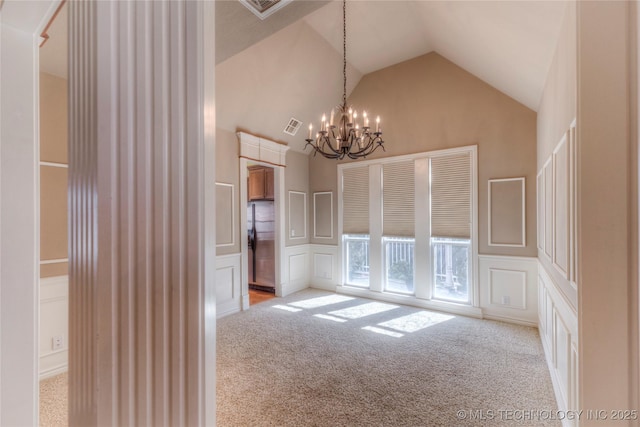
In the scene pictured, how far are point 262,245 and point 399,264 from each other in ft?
8.84

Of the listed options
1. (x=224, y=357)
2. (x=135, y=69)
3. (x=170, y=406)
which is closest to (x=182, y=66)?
(x=135, y=69)

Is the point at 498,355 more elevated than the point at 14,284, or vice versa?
the point at 14,284

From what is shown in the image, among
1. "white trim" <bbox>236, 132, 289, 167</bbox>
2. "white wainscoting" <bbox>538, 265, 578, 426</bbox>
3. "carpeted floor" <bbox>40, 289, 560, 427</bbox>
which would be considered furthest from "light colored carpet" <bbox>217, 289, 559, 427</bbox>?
"white trim" <bbox>236, 132, 289, 167</bbox>

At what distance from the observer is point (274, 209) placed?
16.8ft

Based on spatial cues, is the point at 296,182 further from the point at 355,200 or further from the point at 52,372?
the point at 52,372

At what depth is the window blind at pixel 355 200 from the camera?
4809 millimetres

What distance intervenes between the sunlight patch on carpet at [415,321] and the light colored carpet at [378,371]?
1 cm

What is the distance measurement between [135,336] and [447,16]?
11.8 ft

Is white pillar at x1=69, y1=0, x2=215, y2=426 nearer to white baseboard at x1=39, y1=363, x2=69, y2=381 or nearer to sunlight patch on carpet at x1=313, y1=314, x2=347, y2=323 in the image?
white baseboard at x1=39, y1=363, x2=69, y2=381

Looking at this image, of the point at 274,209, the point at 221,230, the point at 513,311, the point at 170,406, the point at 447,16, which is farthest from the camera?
the point at 274,209

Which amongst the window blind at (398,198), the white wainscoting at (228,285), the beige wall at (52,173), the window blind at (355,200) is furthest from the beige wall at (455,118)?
the beige wall at (52,173)

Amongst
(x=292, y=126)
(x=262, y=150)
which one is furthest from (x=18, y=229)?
(x=292, y=126)

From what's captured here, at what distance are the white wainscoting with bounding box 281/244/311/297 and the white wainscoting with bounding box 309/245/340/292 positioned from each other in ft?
0.45

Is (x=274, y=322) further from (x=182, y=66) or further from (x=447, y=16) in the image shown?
(x=447, y=16)
